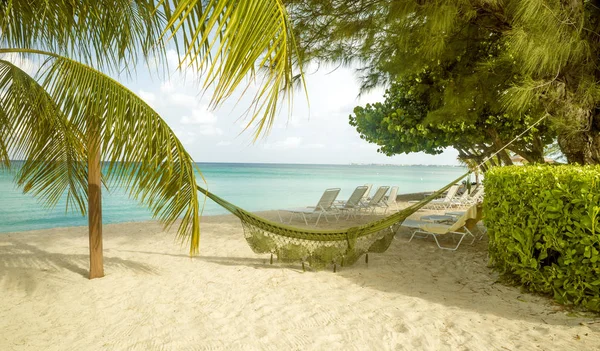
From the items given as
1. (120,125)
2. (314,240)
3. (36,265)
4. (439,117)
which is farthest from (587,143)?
(36,265)

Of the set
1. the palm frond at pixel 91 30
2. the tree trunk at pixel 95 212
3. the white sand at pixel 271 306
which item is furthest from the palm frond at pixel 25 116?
the white sand at pixel 271 306

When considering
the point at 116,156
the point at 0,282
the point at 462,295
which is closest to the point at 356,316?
the point at 462,295

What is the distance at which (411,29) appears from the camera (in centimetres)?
457

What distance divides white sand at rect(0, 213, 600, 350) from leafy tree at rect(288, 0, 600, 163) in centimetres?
184

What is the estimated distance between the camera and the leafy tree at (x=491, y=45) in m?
3.89

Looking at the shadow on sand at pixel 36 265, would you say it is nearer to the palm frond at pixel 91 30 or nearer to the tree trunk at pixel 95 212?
the tree trunk at pixel 95 212

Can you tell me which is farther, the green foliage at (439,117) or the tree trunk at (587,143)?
the green foliage at (439,117)

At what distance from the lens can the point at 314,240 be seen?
4465 mm

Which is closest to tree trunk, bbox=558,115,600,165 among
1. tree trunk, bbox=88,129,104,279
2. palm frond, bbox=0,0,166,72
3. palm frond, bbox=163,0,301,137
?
palm frond, bbox=0,0,166,72

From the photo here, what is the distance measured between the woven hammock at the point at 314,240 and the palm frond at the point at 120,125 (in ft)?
4.90

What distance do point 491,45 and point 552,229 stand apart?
330 cm

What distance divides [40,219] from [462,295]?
56.6 ft

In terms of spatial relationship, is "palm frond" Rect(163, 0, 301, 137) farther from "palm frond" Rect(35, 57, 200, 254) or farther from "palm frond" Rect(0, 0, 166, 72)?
"palm frond" Rect(0, 0, 166, 72)

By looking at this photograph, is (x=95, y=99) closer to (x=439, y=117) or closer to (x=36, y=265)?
(x=36, y=265)
